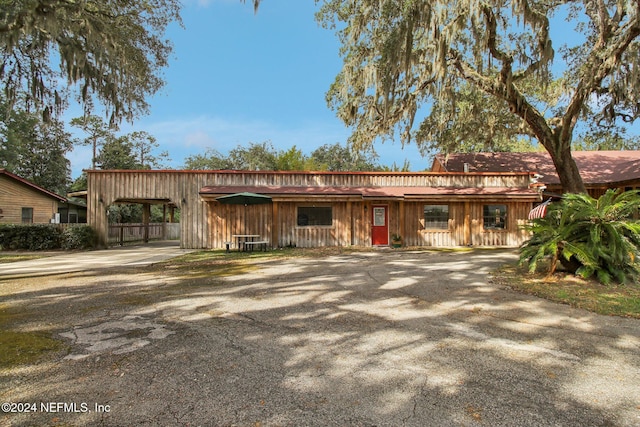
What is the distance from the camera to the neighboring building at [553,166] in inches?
714

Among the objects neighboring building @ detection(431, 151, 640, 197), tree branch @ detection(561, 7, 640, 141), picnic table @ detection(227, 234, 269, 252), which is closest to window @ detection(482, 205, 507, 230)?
neighboring building @ detection(431, 151, 640, 197)

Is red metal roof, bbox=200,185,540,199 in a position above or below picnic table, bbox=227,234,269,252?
above

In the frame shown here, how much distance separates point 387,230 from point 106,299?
12.3 meters

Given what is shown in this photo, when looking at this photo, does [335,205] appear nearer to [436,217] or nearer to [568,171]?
[436,217]

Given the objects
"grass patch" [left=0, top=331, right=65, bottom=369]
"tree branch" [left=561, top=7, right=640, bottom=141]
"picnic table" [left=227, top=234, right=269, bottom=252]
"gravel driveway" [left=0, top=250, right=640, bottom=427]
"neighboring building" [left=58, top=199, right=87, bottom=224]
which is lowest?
"gravel driveway" [left=0, top=250, right=640, bottom=427]

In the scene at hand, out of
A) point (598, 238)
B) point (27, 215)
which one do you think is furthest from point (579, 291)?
point (27, 215)

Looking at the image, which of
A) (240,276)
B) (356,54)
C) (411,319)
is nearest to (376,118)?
(356,54)

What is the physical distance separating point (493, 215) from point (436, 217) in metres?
2.70

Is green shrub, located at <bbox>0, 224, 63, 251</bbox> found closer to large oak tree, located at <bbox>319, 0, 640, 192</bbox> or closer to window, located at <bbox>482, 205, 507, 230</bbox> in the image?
large oak tree, located at <bbox>319, 0, 640, 192</bbox>

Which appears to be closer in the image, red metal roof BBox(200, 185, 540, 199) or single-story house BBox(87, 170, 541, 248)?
red metal roof BBox(200, 185, 540, 199)

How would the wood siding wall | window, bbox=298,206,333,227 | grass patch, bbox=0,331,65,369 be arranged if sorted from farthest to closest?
the wood siding wall → window, bbox=298,206,333,227 → grass patch, bbox=0,331,65,369

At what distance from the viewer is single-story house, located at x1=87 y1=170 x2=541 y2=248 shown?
50.3 feet

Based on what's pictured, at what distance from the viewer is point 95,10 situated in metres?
9.41

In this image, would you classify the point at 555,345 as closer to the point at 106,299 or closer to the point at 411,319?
the point at 411,319
